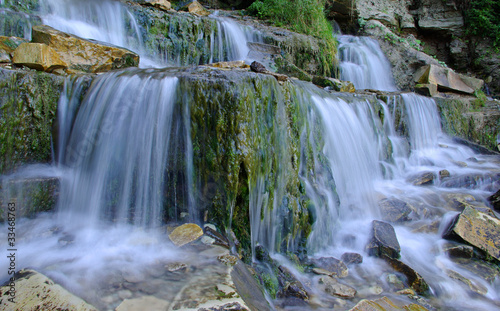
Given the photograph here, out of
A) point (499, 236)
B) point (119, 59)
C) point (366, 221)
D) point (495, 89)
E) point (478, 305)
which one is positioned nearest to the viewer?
point (478, 305)

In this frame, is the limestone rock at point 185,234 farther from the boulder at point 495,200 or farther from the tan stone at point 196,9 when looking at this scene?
the tan stone at point 196,9

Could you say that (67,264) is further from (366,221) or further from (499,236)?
(499,236)

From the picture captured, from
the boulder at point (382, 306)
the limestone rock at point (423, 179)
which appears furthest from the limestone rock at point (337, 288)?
the limestone rock at point (423, 179)

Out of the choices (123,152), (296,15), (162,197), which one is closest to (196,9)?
(296,15)

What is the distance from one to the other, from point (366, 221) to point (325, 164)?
1021 millimetres

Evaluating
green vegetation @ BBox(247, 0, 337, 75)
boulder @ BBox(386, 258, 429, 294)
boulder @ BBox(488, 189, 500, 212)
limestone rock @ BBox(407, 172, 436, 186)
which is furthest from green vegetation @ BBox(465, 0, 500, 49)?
boulder @ BBox(386, 258, 429, 294)

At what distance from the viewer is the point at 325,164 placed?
14.7 feet

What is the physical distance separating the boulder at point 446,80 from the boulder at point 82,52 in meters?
9.41

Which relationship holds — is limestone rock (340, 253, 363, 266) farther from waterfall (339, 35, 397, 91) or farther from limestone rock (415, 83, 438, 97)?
limestone rock (415, 83, 438, 97)

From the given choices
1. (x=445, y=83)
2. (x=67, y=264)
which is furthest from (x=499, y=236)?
(x=445, y=83)

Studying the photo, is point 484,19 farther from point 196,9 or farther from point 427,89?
point 196,9

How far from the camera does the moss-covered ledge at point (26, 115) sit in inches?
129

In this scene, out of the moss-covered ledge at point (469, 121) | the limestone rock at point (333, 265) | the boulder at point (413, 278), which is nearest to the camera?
the boulder at point (413, 278)

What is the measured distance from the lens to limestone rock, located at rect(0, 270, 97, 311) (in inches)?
67.9
